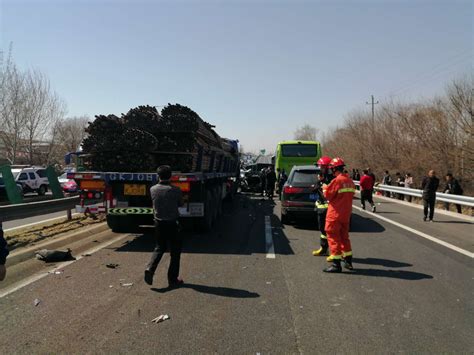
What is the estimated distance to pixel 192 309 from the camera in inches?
206

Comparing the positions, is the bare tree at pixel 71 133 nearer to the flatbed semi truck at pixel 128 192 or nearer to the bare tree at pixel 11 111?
the bare tree at pixel 11 111

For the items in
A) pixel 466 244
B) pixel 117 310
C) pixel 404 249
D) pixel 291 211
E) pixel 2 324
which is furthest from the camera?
pixel 291 211

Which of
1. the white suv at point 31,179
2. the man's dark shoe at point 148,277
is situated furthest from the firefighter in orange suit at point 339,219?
the white suv at point 31,179

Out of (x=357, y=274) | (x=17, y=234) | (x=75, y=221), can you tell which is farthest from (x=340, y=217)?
(x=75, y=221)

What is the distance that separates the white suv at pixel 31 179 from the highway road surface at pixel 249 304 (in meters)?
19.8

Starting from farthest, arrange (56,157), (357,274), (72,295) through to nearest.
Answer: (56,157) < (357,274) < (72,295)

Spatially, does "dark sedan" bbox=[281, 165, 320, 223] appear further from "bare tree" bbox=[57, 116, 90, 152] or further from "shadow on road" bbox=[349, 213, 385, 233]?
"bare tree" bbox=[57, 116, 90, 152]

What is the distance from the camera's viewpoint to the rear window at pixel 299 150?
81.8 ft

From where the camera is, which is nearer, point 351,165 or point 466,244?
point 466,244

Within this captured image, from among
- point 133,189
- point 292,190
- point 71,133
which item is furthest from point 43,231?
point 71,133

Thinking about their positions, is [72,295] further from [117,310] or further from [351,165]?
[351,165]

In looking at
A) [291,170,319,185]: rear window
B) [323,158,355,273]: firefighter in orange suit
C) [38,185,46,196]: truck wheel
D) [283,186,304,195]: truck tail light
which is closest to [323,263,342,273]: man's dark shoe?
[323,158,355,273]: firefighter in orange suit

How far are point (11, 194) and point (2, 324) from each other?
1279 centimetres

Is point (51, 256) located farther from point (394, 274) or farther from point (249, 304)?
point (394, 274)
